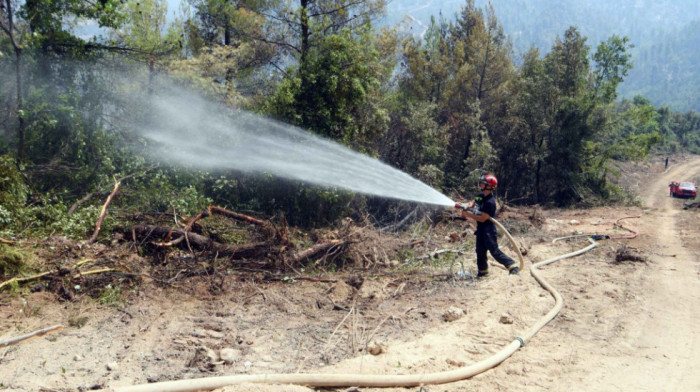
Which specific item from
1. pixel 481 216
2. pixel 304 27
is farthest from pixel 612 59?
pixel 481 216

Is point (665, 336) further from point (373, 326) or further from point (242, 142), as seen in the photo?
point (242, 142)

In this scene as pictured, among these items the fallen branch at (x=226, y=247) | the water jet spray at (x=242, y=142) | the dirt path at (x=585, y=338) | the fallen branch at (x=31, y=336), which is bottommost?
the fallen branch at (x=31, y=336)

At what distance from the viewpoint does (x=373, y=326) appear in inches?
256

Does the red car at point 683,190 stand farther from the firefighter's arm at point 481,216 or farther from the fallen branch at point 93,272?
the fallen branch at point 93,272

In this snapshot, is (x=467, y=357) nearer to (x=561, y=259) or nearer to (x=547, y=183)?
(x=561, y=259)

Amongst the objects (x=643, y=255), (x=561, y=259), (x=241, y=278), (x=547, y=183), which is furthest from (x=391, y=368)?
(x=547, y=183)

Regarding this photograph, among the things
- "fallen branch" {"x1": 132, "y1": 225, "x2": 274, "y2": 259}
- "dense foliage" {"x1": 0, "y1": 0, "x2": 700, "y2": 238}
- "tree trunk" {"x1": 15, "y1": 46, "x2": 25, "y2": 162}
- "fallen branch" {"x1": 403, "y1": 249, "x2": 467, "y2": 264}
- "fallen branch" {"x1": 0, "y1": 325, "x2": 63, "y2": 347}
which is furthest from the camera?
"dense foliage" {"x1": 0, "y1": 0, "x2": 700, "y2": 238}

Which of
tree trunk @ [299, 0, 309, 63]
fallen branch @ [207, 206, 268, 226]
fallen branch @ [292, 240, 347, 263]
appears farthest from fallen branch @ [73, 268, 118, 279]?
tree trunk @ [299, 0, 309, 63]

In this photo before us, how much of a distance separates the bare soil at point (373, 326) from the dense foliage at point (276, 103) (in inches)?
118

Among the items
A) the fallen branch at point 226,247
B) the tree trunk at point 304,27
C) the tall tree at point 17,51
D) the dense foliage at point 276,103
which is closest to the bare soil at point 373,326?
the fallen branch at point 226,247

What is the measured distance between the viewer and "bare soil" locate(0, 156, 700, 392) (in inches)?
201

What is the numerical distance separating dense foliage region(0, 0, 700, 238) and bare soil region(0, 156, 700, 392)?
9.80ft

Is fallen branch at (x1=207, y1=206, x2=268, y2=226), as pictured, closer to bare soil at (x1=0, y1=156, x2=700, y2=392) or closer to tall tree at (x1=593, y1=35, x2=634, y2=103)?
bare soil at (x1=0, y1=156, x2=700, y2=392)

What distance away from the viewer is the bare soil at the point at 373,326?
201 inches
